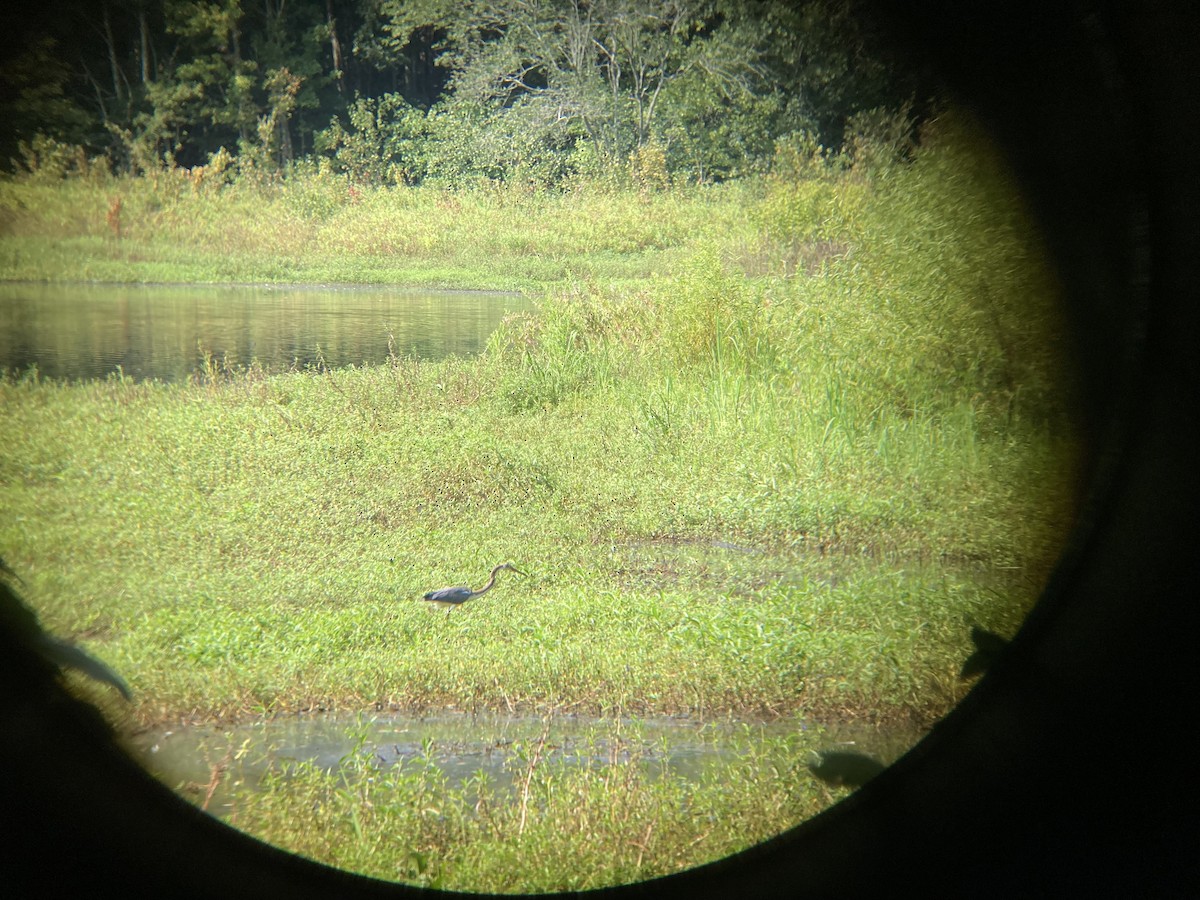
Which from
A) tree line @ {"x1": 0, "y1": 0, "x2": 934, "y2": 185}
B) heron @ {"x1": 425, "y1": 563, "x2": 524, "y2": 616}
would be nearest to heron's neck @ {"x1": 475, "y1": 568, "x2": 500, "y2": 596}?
heron @ {"x1": 425, "y1": 563, "x2": 524, "y2": 616}

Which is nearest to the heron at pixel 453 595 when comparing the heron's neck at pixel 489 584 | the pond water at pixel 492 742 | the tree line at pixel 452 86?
the heron's neck at pixel 489 584

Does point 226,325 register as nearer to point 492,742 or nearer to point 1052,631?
point 492,742

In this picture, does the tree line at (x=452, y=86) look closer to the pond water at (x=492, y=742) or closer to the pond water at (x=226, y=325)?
the pond water at (x=226, y=325)

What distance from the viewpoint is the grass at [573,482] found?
3.89 feet

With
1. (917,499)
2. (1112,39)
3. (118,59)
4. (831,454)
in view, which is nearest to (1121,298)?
(1112,39)

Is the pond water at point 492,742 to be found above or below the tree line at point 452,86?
below

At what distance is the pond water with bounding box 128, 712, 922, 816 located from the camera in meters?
1.35

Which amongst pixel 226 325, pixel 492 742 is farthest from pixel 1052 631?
pixel 226 325

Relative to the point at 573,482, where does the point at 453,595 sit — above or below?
below

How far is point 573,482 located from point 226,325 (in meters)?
0.79

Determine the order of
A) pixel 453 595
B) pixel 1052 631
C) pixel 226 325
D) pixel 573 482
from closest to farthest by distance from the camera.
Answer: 1. pixel 1052 631
2. pixel 226 325
3. pixel 453 595
4. pixel 573 482

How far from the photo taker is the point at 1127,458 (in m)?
1.00

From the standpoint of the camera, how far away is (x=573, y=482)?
188cm

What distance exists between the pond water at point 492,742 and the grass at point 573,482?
1.5 inches
